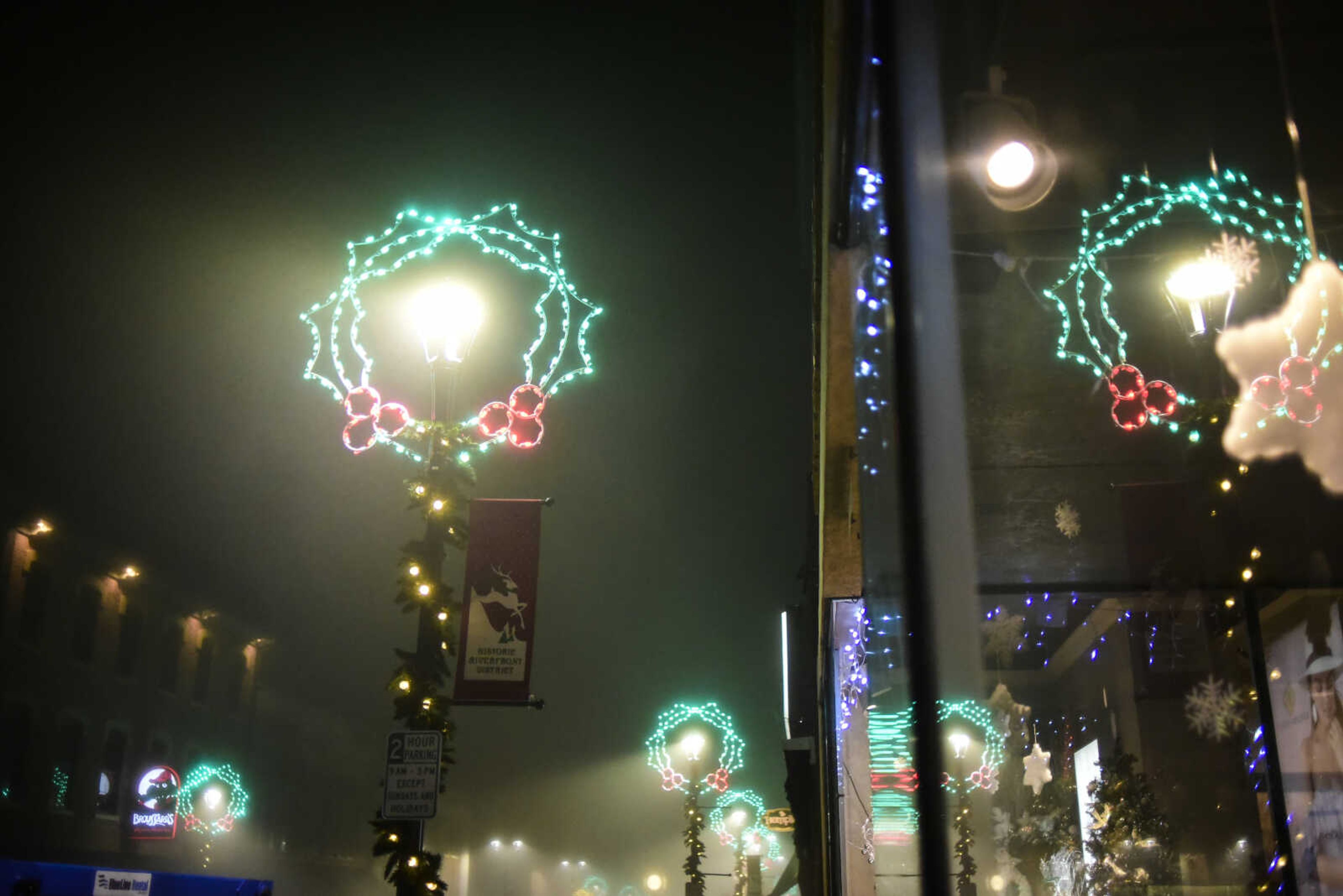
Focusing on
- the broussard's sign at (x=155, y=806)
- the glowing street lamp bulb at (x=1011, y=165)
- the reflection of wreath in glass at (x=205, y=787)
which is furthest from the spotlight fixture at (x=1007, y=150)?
the reflection of wreath in glass at (x=205, y=787)

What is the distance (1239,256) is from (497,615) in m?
7.00

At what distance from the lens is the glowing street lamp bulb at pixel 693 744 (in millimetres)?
25797

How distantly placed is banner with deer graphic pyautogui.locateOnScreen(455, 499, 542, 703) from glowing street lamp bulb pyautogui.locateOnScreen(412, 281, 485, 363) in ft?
4.73

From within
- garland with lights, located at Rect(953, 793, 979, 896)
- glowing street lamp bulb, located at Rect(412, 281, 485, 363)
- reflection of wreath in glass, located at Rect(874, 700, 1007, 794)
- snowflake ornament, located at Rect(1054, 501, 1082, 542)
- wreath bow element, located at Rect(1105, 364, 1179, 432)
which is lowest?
garland with lights, located at Rect(953, 793, 979, 896)

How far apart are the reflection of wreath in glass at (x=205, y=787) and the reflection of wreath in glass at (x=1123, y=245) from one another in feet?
106

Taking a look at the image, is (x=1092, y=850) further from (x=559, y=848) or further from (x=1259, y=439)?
(x=559, y=848)

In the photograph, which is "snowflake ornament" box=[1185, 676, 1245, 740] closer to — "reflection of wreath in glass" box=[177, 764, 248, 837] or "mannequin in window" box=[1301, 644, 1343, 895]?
"mannequin in window" box=[1301, 644, 1343, 895]

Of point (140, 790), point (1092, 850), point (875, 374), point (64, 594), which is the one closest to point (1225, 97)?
point (875, 374)

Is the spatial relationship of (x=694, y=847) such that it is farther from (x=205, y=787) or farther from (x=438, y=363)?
(x=438, y=363)

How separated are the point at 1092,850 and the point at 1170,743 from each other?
1.67 ft

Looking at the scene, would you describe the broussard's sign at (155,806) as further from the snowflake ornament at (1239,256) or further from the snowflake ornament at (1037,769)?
the snowflake ornament at (1239,256)

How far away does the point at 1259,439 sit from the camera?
3.35 meters

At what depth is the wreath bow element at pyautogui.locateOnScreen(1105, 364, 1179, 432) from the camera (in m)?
3.89

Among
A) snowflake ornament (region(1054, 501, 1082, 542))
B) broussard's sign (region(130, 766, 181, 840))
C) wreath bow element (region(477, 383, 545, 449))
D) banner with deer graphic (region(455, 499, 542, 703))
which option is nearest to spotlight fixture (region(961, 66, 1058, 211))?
snowflake ornament (region(1054, 501, 1082, 542))
